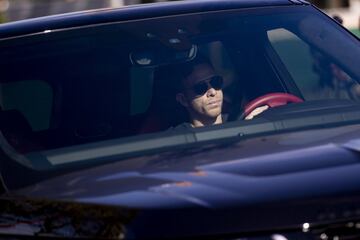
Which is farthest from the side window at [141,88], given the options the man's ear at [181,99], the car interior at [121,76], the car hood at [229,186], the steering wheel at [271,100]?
the car hood at [229,186]

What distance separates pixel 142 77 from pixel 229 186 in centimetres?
160

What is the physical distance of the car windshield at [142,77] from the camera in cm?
461

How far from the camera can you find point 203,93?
5191mm

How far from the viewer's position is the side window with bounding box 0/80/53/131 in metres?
4.95

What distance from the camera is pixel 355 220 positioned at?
3572mm

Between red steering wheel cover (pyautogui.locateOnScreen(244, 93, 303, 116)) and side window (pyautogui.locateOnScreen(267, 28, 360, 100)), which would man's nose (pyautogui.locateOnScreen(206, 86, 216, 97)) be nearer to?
red steering wheel cover (pyautogui.locateOnScreen(244, 93, 303, 116))

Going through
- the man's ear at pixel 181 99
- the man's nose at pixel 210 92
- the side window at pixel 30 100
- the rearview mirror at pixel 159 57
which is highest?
the rearview mirror at pixel 159 57

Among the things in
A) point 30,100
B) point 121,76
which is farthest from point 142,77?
point 30,100

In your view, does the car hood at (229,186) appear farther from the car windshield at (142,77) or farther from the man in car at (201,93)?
the man in car at (201,93)

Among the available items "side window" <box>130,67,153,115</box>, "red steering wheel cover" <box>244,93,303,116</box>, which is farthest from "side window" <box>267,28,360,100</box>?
"side window" <box>130,67,153,115</box>

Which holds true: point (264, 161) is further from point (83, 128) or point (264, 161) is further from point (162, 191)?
point (83, 128)

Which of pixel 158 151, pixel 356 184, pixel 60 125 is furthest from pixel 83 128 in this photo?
pixel 356 184

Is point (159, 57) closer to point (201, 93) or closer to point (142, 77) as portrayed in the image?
point (142, 77)

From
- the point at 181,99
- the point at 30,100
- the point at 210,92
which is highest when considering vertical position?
the point at 210,92
